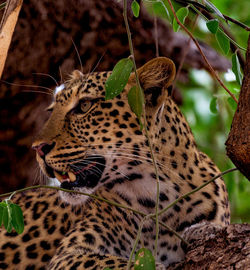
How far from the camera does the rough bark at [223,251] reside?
239 cm

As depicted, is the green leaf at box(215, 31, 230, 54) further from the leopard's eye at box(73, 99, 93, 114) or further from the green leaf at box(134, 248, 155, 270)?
the green leaf at box(134, 248, 155, 270)

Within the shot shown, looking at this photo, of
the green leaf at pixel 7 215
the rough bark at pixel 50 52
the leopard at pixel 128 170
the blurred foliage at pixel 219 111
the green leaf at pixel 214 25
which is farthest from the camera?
the blurred foliage at pixel 219 111

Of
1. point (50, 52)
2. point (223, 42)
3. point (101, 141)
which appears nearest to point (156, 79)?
point (101, 141)

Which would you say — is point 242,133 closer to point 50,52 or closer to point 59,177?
point 59,177

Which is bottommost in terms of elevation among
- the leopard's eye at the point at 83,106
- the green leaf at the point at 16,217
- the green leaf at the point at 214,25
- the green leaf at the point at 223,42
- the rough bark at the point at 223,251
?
the rough bark at the point at 223,251

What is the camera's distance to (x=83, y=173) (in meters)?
3.70

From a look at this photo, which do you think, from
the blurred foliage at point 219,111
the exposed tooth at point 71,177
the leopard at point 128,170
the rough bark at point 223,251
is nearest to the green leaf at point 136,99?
the rough bark at point 223,251

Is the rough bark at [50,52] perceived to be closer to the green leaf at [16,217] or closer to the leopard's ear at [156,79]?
the leopard's ear at [156,79]

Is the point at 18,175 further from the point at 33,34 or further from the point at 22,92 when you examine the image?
the point at 33,34

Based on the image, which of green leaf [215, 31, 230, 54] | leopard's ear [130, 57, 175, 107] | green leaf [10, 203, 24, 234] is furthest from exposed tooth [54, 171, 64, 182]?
green leaf [215, 31, 230, 54]

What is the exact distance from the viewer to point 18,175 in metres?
5.33

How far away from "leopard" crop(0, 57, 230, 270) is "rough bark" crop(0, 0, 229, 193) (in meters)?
1.14

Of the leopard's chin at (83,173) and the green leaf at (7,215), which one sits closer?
the green leaf at (7,215)

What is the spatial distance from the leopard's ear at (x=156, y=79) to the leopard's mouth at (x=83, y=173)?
50cm
